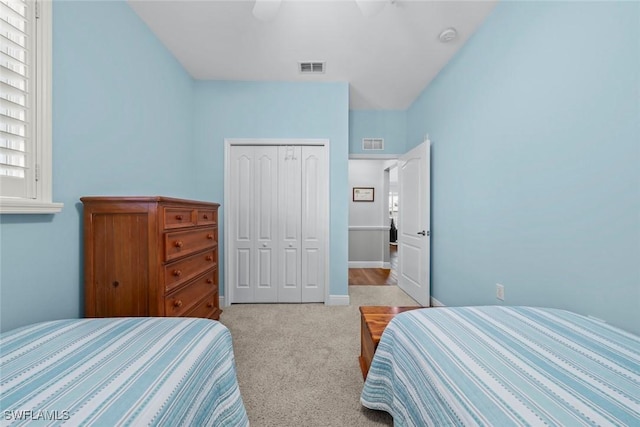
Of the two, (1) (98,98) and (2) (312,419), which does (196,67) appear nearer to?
(1) (98,98)

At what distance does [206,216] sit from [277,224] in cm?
106

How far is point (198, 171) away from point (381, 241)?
3.95m

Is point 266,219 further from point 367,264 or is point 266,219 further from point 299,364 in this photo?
point 367,264

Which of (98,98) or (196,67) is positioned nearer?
(98,98)

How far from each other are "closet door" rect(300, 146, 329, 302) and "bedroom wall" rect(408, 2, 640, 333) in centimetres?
146

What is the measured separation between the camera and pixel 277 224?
3.17 metres

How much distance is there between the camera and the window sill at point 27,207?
42.6 inches

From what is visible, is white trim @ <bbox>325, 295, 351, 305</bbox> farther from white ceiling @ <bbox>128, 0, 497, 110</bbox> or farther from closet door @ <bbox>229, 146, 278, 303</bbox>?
white ceiling @ <bbox>128, 0, 497, 110</bbox>

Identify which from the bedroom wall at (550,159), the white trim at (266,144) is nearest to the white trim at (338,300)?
the white trim at (266,144)

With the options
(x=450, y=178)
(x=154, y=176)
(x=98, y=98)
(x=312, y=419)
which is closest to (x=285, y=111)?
(x=154, y=176)

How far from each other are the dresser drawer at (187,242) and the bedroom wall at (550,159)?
233 centimetres

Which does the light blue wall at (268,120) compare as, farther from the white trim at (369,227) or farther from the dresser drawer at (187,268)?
the white trim at (369,227)

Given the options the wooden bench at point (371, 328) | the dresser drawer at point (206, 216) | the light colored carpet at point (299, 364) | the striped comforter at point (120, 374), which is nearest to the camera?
the striped comforter at point (120, 374)

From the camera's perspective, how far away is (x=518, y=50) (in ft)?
5.97
